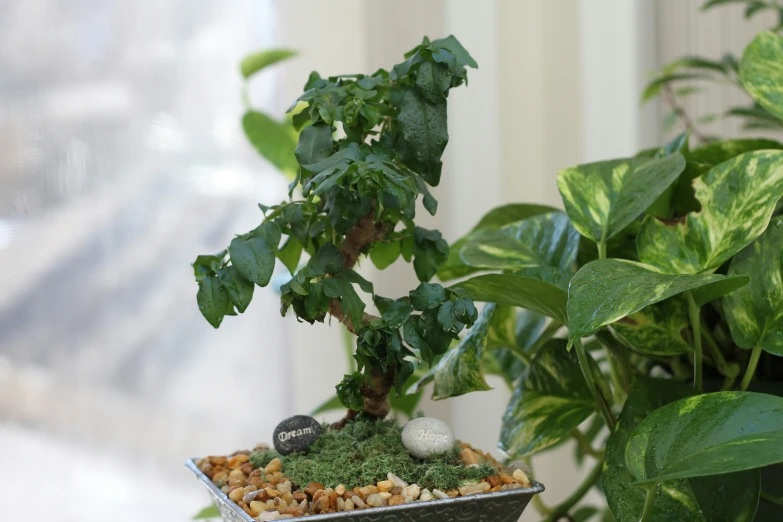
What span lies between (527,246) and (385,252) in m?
0.16

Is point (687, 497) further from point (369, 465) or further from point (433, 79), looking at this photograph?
point (433, 79)

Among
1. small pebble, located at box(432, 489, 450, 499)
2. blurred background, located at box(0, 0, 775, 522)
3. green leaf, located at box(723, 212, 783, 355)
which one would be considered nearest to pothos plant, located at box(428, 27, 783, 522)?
green leaf, located at box(723, 212, 783, 355)

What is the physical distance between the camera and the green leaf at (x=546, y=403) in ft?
2.28

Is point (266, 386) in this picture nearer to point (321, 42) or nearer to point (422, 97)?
point (321, 42)

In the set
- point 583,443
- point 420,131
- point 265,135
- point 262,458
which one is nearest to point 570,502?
point 583,443

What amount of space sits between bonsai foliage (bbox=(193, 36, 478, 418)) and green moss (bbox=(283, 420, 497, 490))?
0.04 m

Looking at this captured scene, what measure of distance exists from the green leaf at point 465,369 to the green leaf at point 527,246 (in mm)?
Answer: 57

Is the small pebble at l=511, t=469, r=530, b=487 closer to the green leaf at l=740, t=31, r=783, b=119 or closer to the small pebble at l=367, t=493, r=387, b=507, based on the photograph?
the small pebble at l=367, t=493, r=387, b=507

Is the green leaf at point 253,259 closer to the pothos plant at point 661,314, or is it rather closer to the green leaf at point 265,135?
the pothos plant at point 661,314

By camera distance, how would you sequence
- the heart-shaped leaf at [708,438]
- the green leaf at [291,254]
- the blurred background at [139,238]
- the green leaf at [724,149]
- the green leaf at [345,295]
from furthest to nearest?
the blurred background at [139,238] < the green leaf at [724,149] < the green leaf at [291,254] < the green leaf at [345,295] < the heart-shaped leaf at [708,438]

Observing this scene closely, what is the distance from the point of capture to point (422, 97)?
21.8 inches

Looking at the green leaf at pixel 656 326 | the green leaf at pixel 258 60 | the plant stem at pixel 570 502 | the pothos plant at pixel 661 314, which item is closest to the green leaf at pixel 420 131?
the pothos plant at pixel 661 314

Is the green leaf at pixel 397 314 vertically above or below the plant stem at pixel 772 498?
above

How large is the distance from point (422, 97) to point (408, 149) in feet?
0.13
